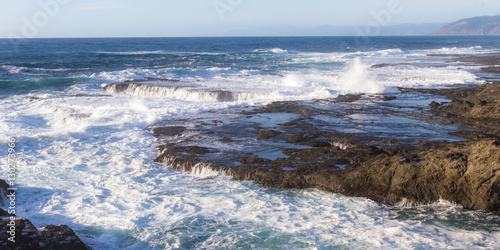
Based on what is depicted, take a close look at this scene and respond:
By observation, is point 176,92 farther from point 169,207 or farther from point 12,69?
point 12,69

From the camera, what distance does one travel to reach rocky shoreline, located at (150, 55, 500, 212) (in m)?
8.27

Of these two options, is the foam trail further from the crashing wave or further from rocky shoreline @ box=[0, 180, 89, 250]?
rocky shoreline @ box=[0, 180, 89, 250]

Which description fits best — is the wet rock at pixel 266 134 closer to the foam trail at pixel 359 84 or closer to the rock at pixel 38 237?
the rock at pixel 38 237

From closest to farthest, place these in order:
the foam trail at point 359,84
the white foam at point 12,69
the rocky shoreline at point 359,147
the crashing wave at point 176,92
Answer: the rocky shoreline at point 359,147 → the crashing wave at point 176,92 → the foam trail at point 359,84 → the white foam at point 12,69

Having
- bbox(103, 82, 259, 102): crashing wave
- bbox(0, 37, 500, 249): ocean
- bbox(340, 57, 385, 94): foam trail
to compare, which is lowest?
bbox(0, 37, 500, 249): ocean

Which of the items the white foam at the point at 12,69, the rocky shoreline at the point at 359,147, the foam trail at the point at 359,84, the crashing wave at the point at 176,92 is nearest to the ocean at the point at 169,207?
the rocky shoreline at the point at 359,147

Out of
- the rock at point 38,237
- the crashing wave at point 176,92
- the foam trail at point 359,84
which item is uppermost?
the foam trail at point 359,84

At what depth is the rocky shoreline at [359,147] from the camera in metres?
8.27

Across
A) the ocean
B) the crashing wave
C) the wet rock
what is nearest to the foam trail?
the crashing wave

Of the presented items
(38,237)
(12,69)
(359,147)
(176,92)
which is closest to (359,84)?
(176,92)

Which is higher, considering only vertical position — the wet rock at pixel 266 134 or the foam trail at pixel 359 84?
the foam trail at pixel 359 84

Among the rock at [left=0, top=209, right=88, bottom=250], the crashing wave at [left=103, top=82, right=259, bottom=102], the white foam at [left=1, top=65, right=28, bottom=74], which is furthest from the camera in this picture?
the white foam at [left=1, top=65, right=28, bottom=74]

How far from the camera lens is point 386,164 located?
8.83 meters

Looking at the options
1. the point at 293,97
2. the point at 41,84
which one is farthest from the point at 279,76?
the point at 41,84
